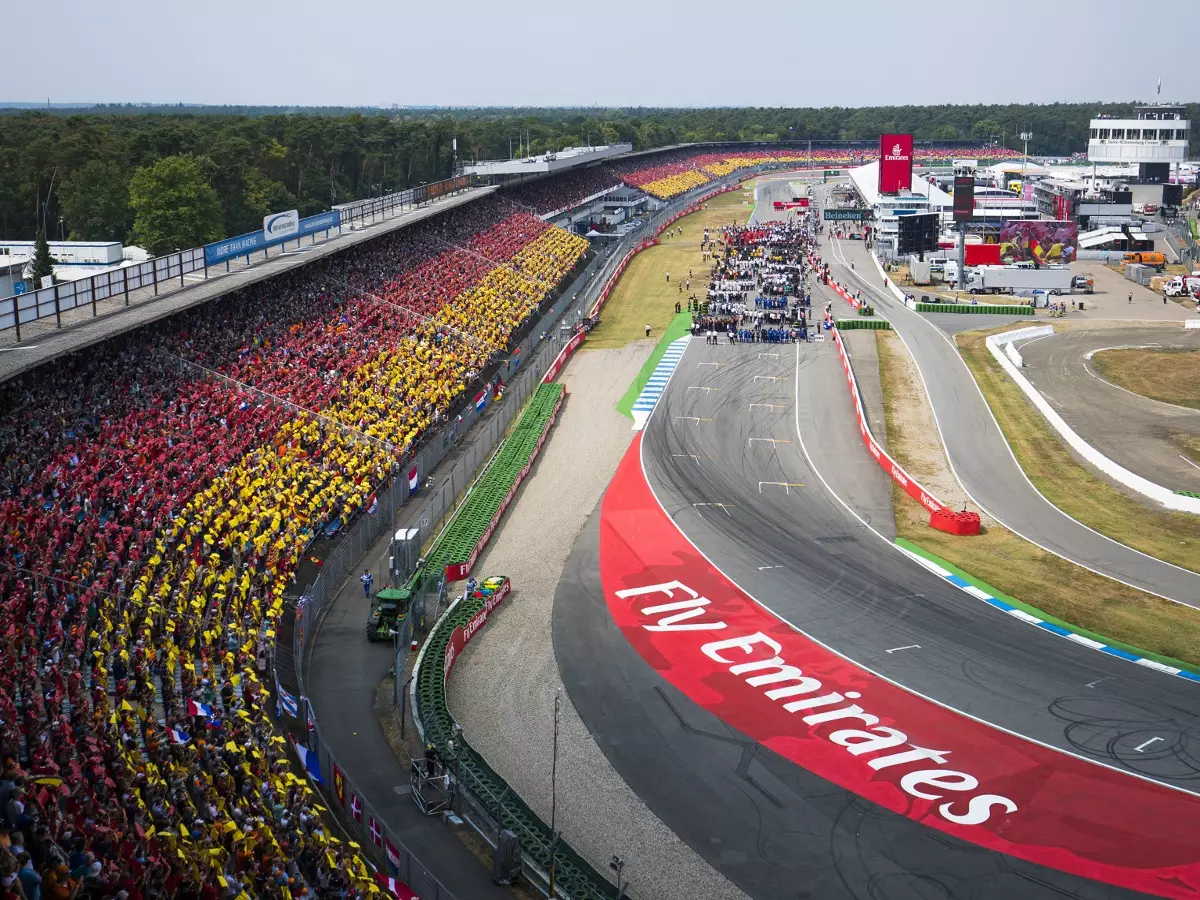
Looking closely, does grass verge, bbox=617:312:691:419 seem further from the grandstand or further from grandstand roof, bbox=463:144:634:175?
grandstand roof, bbox=463:144:634:175

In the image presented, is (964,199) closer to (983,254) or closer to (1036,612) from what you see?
(983,254)

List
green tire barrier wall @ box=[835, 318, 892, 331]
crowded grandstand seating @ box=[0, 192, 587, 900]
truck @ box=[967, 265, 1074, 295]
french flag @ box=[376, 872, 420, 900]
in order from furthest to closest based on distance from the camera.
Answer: truck @ box=[967, 265, 1074, 295]
green tire barrier wall @ box=[835, 318, 892, 331]
french flag @ box=[376, 872, 420, 900]
crowded grandstand seating @ box=[0, 192, 587, 900]

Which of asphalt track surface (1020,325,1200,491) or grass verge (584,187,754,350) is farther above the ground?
grass verge (584,187,754,350)

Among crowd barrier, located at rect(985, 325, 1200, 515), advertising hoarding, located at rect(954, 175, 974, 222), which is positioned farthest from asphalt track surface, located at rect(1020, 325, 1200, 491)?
advertising hoarding, located at rect(954, 175, 974, 222)

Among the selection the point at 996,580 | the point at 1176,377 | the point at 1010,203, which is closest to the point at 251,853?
the point at 996,580

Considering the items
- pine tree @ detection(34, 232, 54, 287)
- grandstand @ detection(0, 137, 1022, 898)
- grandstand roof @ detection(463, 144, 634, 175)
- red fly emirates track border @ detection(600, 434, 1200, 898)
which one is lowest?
red fly emirates track border @ detection(600, 434, 1200, 898)

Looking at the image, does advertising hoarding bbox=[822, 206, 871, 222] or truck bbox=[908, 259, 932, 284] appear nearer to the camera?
truck bbox=[908, 259, 932, 284]

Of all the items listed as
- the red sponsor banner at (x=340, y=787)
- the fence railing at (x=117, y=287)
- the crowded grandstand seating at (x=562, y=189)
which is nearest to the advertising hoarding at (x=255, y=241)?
the fence railing at (x=117, y=287)
